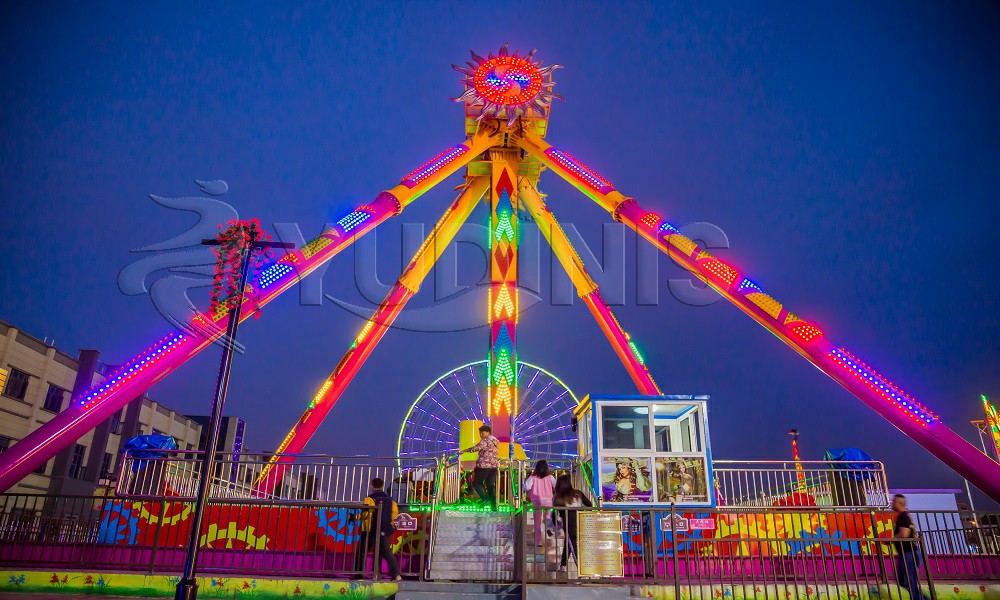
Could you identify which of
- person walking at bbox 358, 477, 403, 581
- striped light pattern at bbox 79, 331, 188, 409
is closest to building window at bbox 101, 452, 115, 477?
striped light pattern at bbox 79, 331, 188, 409

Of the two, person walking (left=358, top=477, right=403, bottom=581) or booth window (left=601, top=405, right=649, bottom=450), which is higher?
booth window (left=601, top=405, right=649, bottom=450)

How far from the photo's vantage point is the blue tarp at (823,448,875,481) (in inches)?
566

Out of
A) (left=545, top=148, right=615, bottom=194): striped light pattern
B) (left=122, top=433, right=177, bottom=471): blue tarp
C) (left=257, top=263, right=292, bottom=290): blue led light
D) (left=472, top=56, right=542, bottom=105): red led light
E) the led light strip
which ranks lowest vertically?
(left=122, top=433, right=177, bottom=471): blue tarp

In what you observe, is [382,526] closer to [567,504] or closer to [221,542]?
[567,504]

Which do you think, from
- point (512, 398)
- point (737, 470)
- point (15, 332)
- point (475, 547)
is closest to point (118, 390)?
point (475, 547)

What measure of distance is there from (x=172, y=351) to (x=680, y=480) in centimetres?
1145

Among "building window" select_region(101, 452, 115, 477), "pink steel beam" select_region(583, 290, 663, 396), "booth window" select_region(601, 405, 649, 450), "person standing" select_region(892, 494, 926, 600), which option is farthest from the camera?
"building window" select_region(101, 452, 115, 477)

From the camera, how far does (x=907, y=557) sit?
9.55 m

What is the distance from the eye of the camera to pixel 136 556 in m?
11.8

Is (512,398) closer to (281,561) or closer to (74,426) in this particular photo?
(281,561)

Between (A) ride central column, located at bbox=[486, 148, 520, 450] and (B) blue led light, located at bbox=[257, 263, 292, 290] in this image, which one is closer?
(B) blue led light, located at bbox=[257, 263, 292, 290]

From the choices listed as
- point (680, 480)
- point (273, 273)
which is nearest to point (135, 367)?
point (273, 273)

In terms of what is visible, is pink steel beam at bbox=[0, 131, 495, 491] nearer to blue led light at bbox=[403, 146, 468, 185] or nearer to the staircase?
blue led light at bbox=[403, 146, 468, 185]

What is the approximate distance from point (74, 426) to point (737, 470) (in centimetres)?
1391
